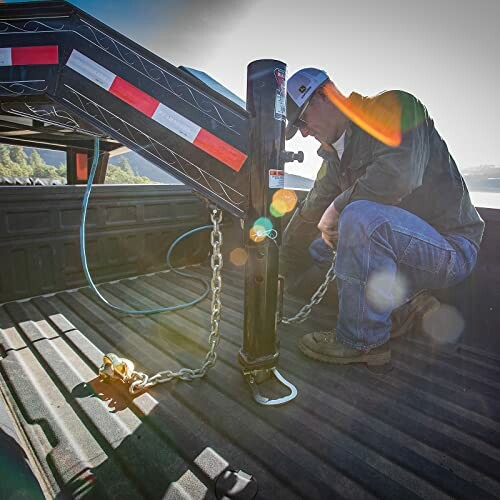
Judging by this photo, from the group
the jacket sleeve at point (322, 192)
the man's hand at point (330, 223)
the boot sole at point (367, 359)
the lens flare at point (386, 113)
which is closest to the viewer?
the lens flare at point (386, 113)

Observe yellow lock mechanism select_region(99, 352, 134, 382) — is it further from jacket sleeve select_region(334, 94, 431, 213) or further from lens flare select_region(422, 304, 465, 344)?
lens flare select_region(422, 304, 465, 344)

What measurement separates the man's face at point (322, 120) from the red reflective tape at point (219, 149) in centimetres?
72

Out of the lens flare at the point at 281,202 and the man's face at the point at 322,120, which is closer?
the lens flare at the point at 281,202

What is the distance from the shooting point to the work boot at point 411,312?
2.11m

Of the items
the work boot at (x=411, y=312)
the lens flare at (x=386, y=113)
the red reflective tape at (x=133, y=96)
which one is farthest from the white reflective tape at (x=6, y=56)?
the work boot at (x=411, y=312)

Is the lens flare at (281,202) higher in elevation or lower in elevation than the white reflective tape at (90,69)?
lower

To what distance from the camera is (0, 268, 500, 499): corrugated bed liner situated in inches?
44.8

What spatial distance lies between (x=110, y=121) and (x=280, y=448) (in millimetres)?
1381

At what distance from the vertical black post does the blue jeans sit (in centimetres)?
46

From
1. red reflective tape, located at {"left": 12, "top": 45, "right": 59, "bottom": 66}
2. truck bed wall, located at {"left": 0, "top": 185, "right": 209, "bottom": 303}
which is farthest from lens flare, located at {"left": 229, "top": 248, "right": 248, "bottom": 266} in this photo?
red reflective tape, located at {"left": 12, "top": 45, "right": 59, "bottom": 66}

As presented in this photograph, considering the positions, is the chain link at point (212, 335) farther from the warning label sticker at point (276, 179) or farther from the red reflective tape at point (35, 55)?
the red reflective tape at point (35, 55)

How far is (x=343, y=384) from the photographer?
1.66 metres

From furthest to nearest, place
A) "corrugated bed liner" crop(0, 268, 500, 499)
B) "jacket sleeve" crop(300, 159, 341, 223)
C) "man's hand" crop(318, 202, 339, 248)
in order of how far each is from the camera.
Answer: "jacket sleeve" crop(300, 159, 341, 223), "man's hand" crop(318, 202, 339, 248), "corrugated bed liner" crop(0, 268, 500, 499)

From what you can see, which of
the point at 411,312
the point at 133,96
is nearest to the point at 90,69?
the point at 133,96
